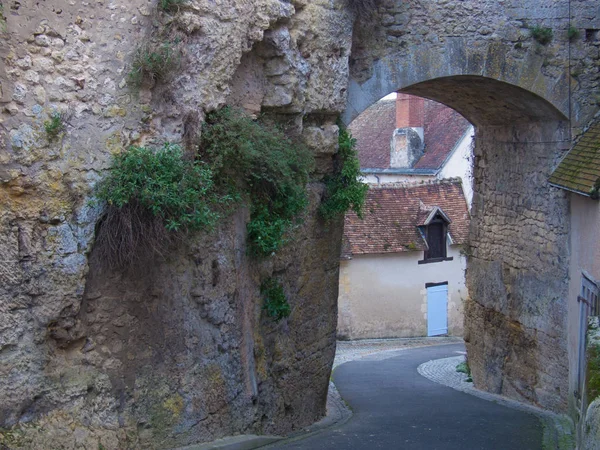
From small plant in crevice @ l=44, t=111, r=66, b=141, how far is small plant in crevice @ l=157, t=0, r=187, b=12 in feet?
4.16

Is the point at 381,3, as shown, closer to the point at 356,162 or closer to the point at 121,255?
the point at 356,162

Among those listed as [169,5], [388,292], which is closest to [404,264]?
[388,292]

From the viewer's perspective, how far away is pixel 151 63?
19.7ft

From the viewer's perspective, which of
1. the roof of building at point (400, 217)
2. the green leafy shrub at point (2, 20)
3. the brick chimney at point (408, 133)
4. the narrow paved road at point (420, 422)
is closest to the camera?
the green leafy shrub at point (2, 20)

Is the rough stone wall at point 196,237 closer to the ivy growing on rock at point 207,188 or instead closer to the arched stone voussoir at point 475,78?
the arched stone voussoir at point 475,78

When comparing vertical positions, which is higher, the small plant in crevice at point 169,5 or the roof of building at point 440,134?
the roof of building at point 440,134

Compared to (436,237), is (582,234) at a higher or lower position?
higher

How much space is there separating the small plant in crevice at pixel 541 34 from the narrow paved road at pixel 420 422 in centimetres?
472

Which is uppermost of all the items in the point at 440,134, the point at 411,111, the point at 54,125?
the point at 411,111

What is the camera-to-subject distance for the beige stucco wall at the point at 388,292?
22.3 m

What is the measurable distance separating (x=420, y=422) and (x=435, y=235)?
14933 millimetres

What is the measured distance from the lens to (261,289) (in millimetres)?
7914

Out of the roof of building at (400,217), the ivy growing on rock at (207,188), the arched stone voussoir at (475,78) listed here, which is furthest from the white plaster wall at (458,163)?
the ivy growing on rock at (207,188)

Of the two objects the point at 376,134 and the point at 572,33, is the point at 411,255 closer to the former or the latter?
the point at 376,134
